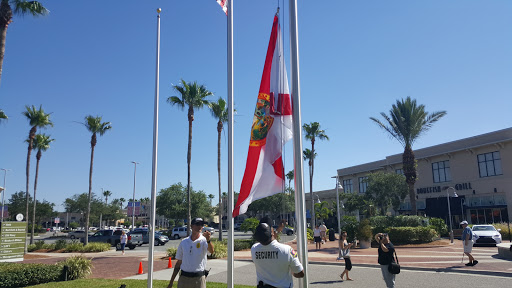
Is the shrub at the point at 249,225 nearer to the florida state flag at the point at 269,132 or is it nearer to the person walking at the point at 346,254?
the person walking at the point at 346,254

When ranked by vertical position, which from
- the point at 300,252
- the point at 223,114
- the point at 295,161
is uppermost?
the point at 223,114

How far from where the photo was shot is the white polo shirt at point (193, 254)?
5797mm

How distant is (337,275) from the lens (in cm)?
1300

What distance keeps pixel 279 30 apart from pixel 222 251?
1440cm

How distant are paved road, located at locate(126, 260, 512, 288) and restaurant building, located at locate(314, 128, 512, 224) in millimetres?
21756

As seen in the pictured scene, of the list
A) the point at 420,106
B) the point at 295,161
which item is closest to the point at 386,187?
the point at 420,106

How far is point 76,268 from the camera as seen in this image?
13094mm

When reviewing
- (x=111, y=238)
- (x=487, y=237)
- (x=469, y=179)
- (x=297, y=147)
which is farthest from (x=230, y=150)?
(x=469, y=179)

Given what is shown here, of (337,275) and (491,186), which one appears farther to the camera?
(491,186)

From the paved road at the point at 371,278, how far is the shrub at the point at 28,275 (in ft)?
9.04

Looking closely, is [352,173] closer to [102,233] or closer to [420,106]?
[420,106]

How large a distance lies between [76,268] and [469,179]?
124ft

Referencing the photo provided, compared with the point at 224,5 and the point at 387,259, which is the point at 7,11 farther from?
the point at 387,259

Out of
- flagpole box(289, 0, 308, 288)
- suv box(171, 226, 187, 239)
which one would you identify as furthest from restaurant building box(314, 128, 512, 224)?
flagpole box(289, 0, 308, 288)
